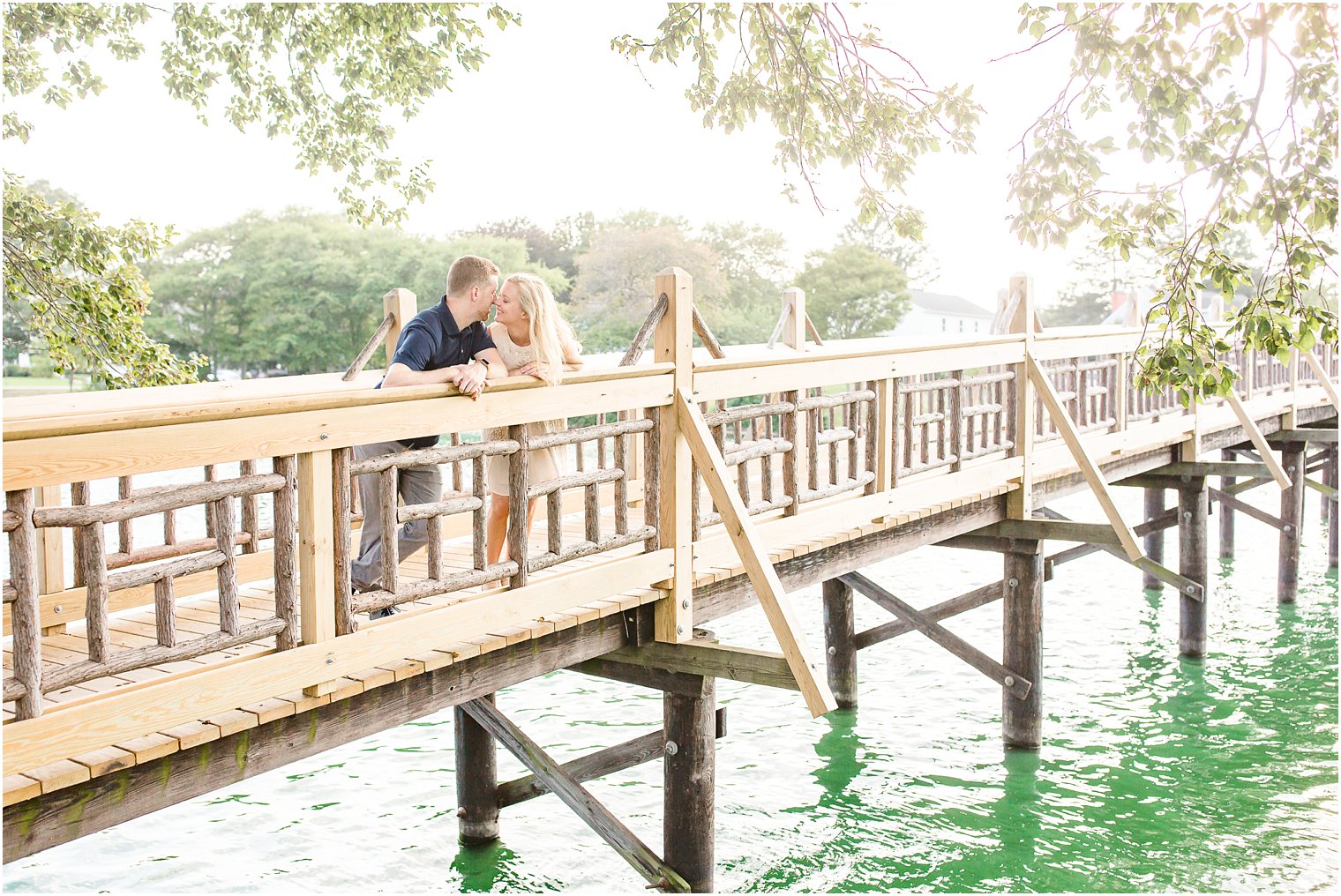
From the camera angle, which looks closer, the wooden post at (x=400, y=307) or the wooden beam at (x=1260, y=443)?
the wooden post at (x=400, y=307)

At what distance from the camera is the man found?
5.23m

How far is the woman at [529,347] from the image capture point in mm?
5168

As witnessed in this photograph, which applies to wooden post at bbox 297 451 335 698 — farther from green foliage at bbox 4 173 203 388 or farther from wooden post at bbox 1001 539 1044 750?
wooden post at bbox 1001 539 1044 750

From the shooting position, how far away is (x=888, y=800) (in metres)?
9.31

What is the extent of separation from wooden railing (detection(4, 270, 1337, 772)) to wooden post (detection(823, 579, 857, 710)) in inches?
114

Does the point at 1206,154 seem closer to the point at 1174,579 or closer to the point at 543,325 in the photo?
the point at 543,325

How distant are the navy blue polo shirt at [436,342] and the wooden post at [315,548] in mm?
892

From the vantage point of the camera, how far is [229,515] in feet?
13.4

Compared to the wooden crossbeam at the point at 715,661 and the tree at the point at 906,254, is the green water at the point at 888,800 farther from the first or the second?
the tree at the point at 906,254

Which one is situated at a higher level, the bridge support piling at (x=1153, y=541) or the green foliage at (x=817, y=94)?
the green foliage at (x=817, y=94)

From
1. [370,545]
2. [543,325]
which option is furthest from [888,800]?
[543,325]

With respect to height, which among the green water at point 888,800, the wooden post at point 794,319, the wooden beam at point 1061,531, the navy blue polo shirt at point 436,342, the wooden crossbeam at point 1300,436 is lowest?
the green water at point 888,800

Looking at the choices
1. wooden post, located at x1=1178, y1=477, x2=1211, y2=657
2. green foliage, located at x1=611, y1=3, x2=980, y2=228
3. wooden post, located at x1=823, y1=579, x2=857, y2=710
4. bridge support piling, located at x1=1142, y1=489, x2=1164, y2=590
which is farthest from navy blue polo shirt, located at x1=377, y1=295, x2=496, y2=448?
bridge support piling, located at x1=1142, y1=489, x2=1164, y2=590

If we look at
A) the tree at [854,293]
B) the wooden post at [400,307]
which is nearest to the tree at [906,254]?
the tree at [854,293]
